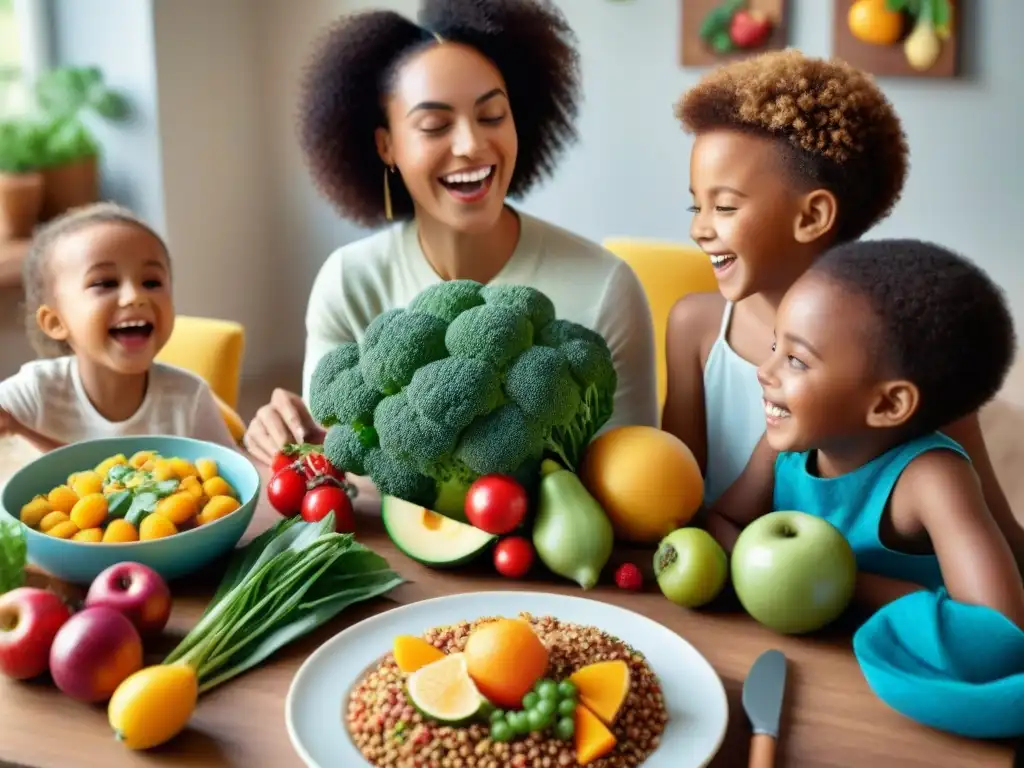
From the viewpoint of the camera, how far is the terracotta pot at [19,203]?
2.57 meters

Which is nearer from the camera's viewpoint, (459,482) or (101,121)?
(459,482)

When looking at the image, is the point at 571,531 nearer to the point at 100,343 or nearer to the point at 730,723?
the point at 730,723

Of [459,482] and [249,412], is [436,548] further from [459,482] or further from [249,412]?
[249,412]

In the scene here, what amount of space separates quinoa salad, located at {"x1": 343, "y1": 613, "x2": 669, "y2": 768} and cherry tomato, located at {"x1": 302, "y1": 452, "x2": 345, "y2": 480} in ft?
1.13

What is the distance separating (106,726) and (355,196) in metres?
0.94

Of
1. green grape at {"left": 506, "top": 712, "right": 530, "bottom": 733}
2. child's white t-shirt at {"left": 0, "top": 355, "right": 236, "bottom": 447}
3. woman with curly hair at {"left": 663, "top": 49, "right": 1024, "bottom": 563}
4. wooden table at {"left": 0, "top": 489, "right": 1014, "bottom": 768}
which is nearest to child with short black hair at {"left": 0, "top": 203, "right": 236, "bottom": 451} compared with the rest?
child's white t-shirt at {"left": 0, "top": 355, "right": 236, "bottom": 447}

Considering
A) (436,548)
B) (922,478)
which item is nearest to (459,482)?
(436,548)

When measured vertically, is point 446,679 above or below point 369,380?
below

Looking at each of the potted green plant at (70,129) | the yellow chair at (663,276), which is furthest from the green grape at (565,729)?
the potted green plant at (70,129)

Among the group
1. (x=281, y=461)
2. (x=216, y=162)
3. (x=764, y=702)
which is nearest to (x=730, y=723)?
(x=764, y=702)

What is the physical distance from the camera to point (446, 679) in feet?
2.64

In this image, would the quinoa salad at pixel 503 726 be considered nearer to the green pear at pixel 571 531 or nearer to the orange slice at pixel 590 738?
the orange slice at pixel 590 738

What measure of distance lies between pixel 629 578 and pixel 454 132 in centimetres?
65

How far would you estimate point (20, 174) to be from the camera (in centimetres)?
259
